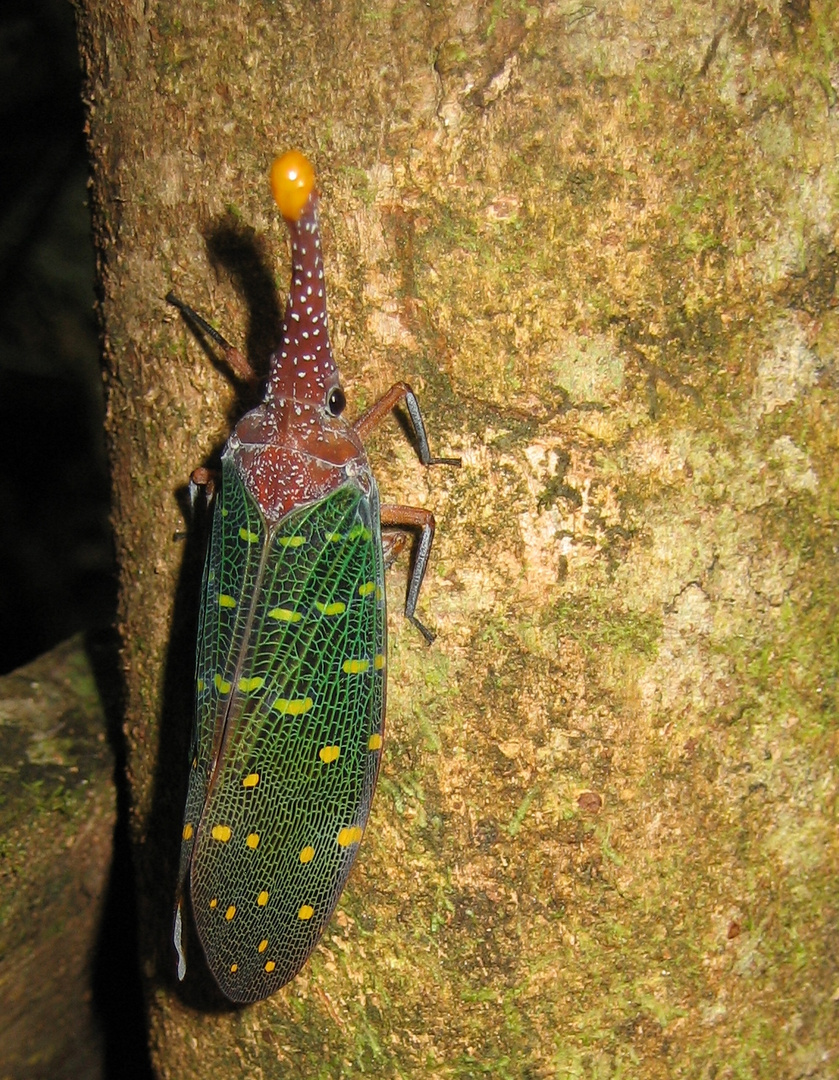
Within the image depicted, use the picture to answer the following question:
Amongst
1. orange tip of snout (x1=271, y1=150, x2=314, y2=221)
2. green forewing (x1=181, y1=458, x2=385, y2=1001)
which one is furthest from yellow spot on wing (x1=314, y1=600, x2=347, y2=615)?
orange tip of snout (x1=271, y1=150, x2=314, y2=221)

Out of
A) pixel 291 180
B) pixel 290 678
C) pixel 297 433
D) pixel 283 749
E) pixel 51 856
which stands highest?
pixel 291 180

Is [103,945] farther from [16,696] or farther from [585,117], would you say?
[585,117]

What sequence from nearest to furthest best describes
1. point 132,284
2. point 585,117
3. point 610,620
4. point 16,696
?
point 585,117, point 610,620, point 132,284, point 16,696

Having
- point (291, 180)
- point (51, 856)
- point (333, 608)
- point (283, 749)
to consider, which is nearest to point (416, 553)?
point (333, 608)

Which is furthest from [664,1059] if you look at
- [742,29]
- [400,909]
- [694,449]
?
[742,29]

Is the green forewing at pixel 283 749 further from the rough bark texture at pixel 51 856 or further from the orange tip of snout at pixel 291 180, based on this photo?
the rough bark texture at pixel 51 856

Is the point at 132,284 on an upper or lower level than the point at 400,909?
upper

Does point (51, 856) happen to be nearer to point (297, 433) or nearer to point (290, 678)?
point (290, 678)
